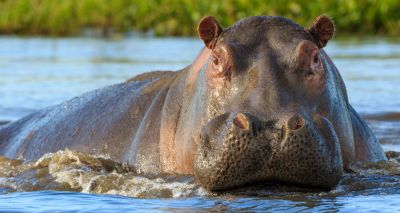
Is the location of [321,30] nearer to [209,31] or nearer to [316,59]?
[316,59]

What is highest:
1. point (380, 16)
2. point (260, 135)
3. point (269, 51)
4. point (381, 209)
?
point (380, 16)

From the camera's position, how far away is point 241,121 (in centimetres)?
445

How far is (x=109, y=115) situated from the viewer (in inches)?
245

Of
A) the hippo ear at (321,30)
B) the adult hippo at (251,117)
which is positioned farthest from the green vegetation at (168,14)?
the hippo ear at (321,30)

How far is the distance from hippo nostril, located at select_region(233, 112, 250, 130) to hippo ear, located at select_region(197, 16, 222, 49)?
660 mm

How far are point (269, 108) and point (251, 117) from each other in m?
0.15

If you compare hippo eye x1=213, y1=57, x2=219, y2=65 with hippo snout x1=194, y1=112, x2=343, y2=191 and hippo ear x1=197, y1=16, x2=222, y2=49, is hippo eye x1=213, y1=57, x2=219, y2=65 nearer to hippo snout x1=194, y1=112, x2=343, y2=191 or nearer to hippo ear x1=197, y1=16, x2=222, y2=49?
hippo ear x1=197, y1=16, x2=222, y2=49

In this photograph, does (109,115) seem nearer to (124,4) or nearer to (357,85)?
(357,85)

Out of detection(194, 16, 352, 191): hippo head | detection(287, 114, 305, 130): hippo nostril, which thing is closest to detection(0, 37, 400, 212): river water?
detection(194, 16, 352, 191): hippo head

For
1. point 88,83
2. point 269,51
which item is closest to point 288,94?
point 269,51

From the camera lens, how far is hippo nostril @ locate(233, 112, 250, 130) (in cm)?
442

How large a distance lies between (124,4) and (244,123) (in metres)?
26.3

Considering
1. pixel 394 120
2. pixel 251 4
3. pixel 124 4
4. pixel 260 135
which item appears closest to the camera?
pixel 260 135

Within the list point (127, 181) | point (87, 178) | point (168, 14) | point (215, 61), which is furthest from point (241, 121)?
point (168, 14)
